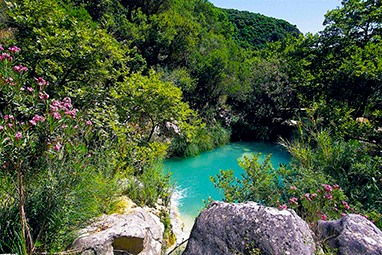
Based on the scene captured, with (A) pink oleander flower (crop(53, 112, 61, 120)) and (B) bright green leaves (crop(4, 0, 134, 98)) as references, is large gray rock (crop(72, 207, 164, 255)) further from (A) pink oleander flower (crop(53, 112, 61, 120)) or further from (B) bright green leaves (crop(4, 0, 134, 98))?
(B) bright green leaves (crop(4, 0, 134, 98))

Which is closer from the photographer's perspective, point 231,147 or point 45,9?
point 45,9

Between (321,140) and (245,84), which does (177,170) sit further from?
(245,84)

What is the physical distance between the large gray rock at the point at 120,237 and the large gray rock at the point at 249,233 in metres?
1.08

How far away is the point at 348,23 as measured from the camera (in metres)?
8.59

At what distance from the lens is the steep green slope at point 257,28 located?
117 feet

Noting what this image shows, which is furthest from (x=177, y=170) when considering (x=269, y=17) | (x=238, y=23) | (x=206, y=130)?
(x=269, y=17)

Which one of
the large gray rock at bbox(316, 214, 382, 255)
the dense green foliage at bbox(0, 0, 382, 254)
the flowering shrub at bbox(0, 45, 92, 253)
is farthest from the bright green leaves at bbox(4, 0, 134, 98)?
the large gray rock at bbox(316, 214, 382, 255)

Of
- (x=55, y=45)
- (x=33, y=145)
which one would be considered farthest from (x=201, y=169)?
(x=33, y=145)

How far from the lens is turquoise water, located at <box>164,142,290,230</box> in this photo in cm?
602

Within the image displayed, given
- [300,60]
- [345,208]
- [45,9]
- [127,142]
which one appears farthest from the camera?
[300,60]

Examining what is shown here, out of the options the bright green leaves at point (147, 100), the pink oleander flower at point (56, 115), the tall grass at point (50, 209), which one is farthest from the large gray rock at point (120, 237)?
the bright green leaves at point (147, 100)

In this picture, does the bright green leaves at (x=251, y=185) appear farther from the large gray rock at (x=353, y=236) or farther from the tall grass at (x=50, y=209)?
the tall grass at (x=50, y=209)

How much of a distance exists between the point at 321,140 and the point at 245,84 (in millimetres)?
8640

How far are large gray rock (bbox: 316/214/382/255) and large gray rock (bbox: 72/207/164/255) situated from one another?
7.48ft
